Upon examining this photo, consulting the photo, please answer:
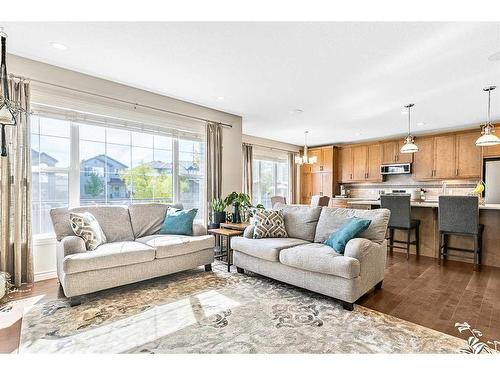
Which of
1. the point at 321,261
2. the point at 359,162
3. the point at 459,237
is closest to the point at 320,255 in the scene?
the point at 321,261

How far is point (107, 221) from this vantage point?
335cm

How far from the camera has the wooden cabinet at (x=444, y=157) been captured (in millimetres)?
5906

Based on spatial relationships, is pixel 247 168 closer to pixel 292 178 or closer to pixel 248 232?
pixel 292 178

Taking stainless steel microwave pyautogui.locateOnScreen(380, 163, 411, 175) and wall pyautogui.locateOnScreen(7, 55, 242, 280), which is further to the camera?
stainless steel microwave pyautogui.locateOnScreen(380, 163, 411, 175)

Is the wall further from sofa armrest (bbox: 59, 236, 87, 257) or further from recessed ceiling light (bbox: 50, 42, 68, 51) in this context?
sofa armrest (bbox: 59, 236, 87, 257)

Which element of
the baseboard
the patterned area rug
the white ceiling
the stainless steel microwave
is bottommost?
the patterned area rug

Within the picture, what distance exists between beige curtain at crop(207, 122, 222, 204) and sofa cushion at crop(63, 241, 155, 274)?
1.85 m

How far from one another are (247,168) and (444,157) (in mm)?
4532

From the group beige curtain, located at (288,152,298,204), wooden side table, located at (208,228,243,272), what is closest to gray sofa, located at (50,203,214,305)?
wooden side table, located at (208,228,243,272)

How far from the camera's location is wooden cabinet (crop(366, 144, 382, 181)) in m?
7.04

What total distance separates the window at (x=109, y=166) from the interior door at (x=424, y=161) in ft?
16.9

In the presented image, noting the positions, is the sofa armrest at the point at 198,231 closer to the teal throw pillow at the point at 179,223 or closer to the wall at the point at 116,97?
the teal throw pillow at the point at 179,223

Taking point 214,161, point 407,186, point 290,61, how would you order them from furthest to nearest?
point 407,186
point 214,161
point 290,61
